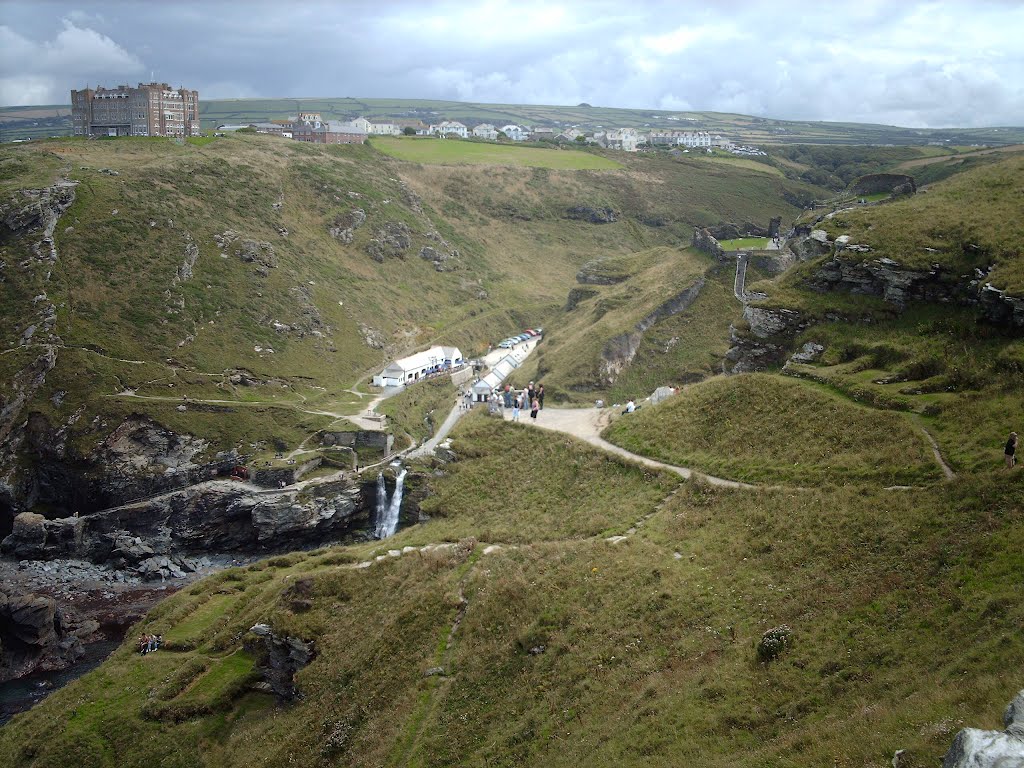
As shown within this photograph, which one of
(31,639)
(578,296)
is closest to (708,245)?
(578,296)

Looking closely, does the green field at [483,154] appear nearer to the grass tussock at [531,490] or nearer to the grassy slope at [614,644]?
the grass tussock at [531,490]

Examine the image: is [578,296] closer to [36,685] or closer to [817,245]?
[817,245]

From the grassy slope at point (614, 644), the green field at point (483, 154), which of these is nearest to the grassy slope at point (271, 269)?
the green field at point (483, 154)

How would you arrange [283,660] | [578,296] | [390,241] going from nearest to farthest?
[283,660] → [578,296] → [390,241]

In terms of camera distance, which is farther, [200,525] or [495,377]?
[495,377]

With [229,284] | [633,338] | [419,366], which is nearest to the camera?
[633,338]

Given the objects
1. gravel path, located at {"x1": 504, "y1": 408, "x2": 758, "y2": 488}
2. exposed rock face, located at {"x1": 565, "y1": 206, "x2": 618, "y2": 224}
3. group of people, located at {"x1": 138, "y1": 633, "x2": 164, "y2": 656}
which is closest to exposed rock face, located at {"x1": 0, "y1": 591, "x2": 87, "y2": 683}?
group of people, located at {"x1": 138, "y1": 633, "x2": 164, "y2": 656}
